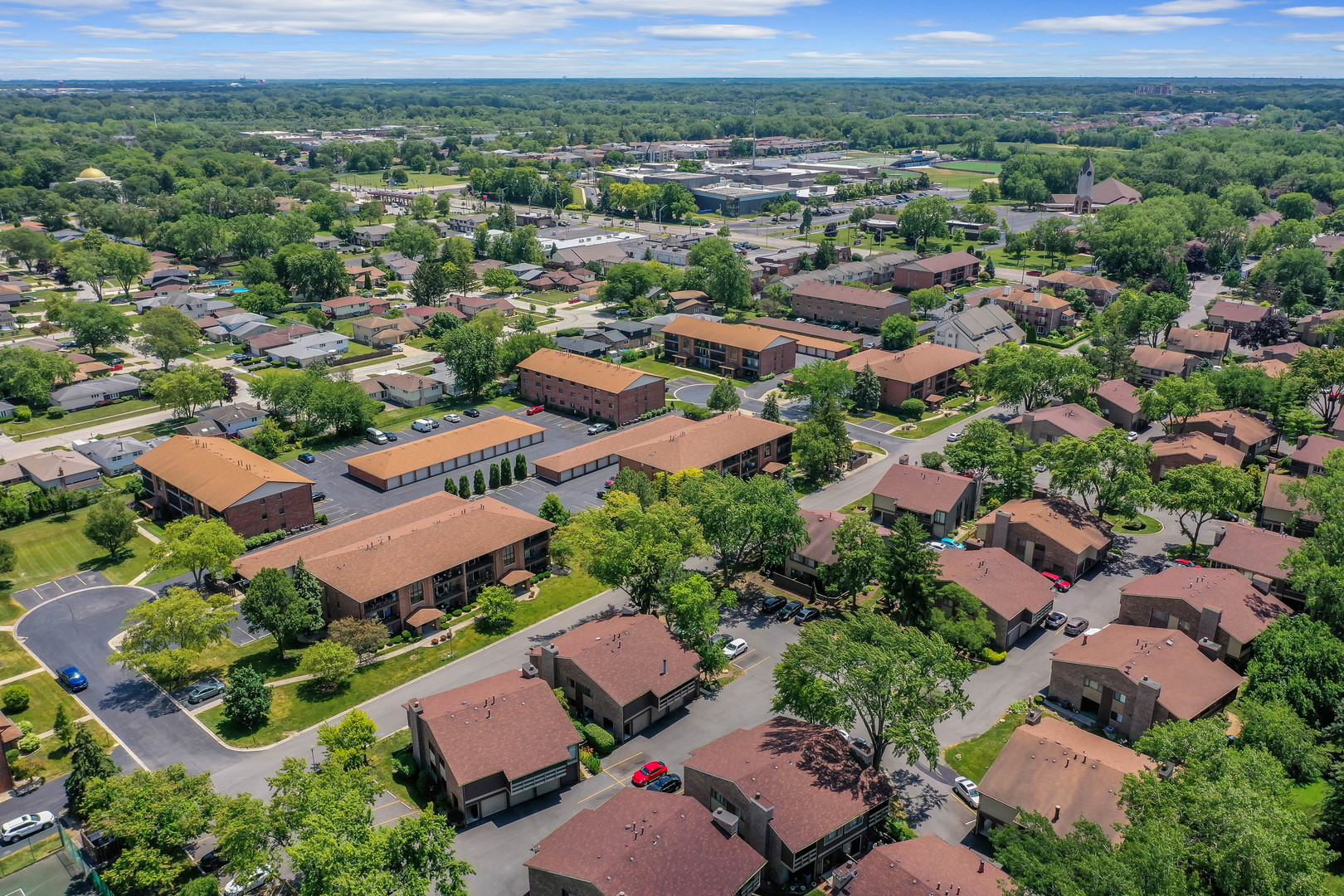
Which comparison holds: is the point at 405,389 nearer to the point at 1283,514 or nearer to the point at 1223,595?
the point at 1223,595

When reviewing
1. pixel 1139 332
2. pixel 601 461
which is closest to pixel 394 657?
pixel 601 461

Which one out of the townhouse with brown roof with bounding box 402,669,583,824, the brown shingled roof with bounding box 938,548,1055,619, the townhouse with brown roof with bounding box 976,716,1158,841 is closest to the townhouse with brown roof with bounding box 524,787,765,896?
the townhouse with brown roof with bounding box 402,669,583,824

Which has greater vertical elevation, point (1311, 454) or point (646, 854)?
point (1311, 454)

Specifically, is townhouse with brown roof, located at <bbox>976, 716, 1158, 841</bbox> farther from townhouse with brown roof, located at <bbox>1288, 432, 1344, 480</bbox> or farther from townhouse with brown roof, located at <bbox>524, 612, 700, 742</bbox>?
townhouse with brown roof, located at <bbox>1288, 432, 1344, 480</bbox>

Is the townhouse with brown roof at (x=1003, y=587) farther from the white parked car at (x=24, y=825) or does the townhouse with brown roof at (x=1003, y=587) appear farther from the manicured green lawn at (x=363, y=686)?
the white parked car at (x=24, y=825)

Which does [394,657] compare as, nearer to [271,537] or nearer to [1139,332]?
[271,537]

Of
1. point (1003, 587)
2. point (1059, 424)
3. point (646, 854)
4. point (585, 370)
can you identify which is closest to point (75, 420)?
point (585, 370)

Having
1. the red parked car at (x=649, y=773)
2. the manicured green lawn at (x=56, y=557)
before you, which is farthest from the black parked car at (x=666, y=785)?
the manicured green lawn at (x=56, y=557)
